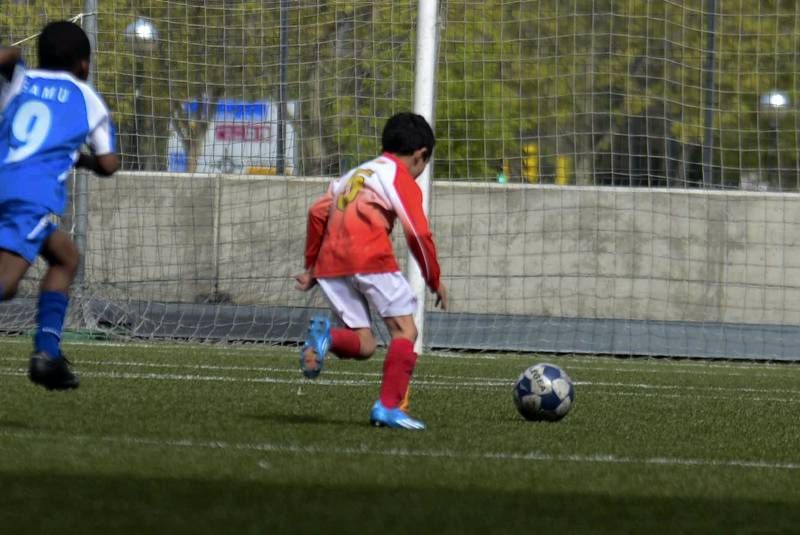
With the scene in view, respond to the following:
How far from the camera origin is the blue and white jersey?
5828mm

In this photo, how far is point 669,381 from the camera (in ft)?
33.9

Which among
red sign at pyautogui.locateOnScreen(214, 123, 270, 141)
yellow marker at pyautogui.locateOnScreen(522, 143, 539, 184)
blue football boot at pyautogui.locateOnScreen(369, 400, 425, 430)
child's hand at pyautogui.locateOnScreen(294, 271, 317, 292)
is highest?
red sign at pyautogui.locateOnScreen(214, 123, 270, 141)

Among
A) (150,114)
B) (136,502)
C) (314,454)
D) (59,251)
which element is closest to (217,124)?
(150,114)

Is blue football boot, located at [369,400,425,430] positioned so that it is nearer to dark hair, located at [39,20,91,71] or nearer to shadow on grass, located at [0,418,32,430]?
shadow on grass, located at [0,418,32,430]

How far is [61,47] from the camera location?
19.7 ft

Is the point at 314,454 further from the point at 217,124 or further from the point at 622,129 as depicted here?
the point at 622,129

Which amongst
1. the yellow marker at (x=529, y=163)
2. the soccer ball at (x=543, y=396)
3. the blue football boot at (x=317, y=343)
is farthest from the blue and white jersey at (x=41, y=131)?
the yellow marker at (x=529, y=163)

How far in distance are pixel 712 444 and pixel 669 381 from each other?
4.26 m

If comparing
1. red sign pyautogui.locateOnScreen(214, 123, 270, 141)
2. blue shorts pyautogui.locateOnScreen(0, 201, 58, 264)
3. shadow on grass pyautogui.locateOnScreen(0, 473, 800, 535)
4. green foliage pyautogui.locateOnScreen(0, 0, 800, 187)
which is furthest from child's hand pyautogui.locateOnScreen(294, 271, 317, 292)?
red sign pyautogui.locateOnScreen(214, 123, 270, 141)

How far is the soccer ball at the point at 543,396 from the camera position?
6.77 m

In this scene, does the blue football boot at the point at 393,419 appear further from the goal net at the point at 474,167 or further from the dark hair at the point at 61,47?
the goal net at the point at 474,167

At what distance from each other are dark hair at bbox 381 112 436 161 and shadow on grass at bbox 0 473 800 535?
2519 mm

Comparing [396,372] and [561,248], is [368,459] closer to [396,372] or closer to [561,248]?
[396,372]

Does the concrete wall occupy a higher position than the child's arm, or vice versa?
the child's arm
